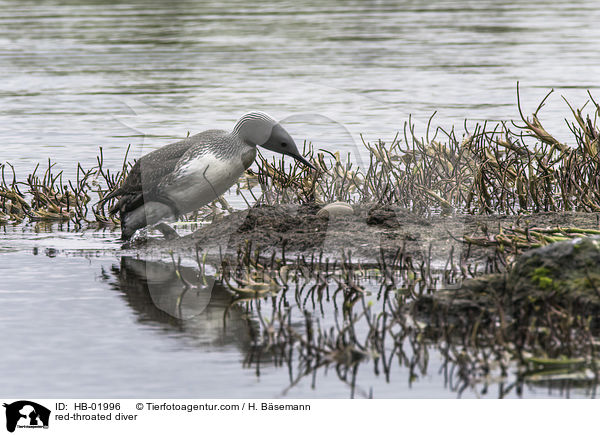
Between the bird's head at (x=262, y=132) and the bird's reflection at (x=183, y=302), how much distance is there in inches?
43.9

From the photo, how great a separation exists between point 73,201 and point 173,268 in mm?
3186

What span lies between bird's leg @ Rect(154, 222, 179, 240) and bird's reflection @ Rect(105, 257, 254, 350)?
1.81 ft

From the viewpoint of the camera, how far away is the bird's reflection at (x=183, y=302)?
667 cm

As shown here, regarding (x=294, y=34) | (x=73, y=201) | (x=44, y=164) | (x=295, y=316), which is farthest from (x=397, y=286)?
(x=294, y=34)

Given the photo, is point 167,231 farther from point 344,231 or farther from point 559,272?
point 559,272

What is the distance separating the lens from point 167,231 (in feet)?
30.4

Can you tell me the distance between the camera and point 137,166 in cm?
916

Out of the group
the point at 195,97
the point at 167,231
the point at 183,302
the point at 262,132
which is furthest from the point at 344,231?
the point at 195,97

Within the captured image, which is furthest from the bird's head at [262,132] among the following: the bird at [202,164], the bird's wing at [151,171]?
the bird's wing at [151,171]
